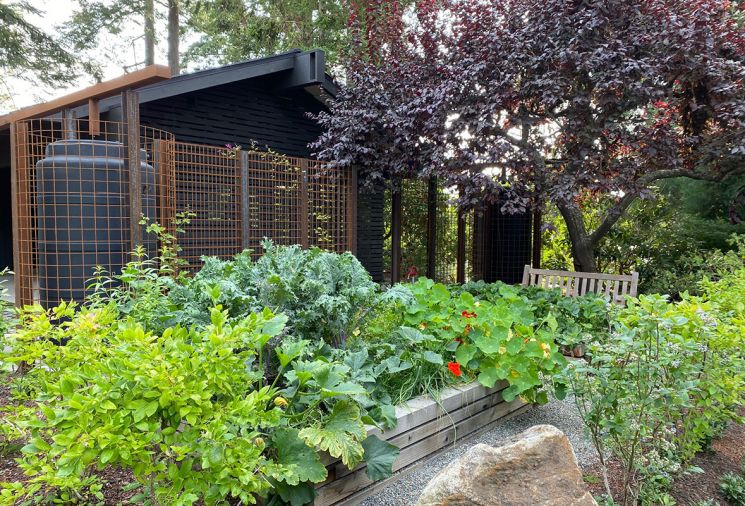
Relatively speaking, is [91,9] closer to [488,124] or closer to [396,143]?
[396,143]

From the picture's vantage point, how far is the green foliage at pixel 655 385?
1.93 m

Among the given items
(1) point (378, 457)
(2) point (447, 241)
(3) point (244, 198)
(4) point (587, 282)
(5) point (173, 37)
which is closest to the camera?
(1) point (378, 457)

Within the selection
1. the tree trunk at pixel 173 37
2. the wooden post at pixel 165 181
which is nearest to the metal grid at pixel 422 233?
the wooden post at pixel 165 181

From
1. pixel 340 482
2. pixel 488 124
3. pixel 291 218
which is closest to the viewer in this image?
pixel 340 482

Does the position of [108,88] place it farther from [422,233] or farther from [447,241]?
[447,241]

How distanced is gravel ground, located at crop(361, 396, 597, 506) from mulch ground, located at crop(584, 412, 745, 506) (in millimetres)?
185

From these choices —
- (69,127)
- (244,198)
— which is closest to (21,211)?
(69,127)

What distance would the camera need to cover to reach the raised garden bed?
2.09 meters

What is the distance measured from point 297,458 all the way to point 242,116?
561cm

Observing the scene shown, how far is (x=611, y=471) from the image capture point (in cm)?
246

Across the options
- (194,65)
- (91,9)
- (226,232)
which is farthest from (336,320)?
(194,65)

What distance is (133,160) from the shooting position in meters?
4.00

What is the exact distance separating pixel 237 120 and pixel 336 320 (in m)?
4.79

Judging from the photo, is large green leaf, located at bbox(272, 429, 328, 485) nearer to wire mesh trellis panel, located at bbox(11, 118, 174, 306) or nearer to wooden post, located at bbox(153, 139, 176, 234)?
wire mesh trellis panel, located at bbox(11, 118, 174, 306)
